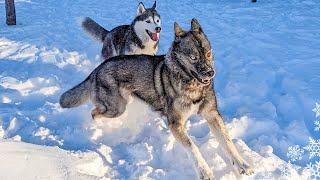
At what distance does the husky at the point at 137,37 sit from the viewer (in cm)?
680

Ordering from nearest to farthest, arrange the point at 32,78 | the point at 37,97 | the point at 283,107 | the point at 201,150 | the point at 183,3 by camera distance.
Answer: the point at 201,150, the point at 283,107, the point at 37,97, the point at 32,78, the point at 183,3

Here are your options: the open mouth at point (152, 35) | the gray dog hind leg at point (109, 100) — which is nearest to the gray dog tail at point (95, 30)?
the open mouth at point (152, 35)

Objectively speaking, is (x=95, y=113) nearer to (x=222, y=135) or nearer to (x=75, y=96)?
(x=75, y=96)

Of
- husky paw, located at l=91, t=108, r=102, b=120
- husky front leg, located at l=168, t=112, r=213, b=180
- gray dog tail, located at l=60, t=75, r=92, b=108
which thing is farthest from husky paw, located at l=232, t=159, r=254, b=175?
gray dog tail, located at l=60, t=75, r=92, b=108

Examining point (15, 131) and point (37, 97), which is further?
point (37, 97)

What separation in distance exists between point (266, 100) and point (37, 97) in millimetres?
3466

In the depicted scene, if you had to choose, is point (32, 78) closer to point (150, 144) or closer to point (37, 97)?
point (37, 97)

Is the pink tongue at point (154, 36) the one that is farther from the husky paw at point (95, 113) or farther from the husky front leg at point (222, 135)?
the husky front leg at point (222, 135)

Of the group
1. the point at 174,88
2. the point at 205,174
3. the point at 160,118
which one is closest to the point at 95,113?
the point at 160,118

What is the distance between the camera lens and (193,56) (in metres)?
4.02

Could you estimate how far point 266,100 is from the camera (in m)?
5.49

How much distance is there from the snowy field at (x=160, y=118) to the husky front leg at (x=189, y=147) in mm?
148

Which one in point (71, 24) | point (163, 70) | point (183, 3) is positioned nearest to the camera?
point (163, 70)

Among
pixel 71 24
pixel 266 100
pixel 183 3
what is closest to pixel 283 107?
pixel 266 100
